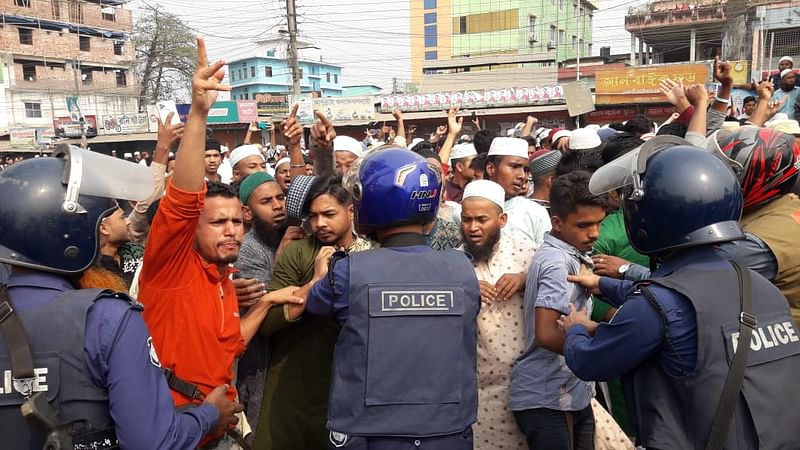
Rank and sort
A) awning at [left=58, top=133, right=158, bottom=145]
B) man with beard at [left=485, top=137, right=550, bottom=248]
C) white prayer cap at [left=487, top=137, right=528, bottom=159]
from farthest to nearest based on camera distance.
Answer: awning at [left=58, top=133, right=158, bottom=145] < white prayer cap at [left=487, top=137, right=528, bottom=159] < man with beard at [left=485, top=137, right=550, bottom=248]

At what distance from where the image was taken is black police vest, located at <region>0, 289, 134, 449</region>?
5.70 feet

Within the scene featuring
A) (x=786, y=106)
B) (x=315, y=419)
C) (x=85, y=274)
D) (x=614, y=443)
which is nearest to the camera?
(x=85, y=274)

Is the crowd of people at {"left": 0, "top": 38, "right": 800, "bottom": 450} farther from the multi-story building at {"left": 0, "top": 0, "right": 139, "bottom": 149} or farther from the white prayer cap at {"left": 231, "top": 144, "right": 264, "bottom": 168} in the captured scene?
the multi-story building at {"left": 0, "top": 0, "right": 139, "bottom": 149}

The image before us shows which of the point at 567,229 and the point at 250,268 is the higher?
the point at 567,229

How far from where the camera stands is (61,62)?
47094 mm

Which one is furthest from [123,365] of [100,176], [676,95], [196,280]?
[676,95]

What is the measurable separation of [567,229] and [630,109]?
2815 cm

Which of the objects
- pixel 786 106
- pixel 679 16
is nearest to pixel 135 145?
pixel 679 16

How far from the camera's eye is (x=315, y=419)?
3.06 metres

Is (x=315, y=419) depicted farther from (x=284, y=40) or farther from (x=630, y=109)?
(x=630, y=109)

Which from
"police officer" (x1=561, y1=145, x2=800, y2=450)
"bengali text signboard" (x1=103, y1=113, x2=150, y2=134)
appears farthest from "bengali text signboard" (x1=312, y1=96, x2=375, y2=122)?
"police officer" (x1=561, y1=145, x2=800, y2=450)

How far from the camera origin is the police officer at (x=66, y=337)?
68.2 inches

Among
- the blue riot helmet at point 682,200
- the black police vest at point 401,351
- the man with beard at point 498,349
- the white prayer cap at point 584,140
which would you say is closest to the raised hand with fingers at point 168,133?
the black police vest at point 401,351

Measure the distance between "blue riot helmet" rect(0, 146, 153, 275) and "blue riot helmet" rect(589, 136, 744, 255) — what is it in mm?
1956
